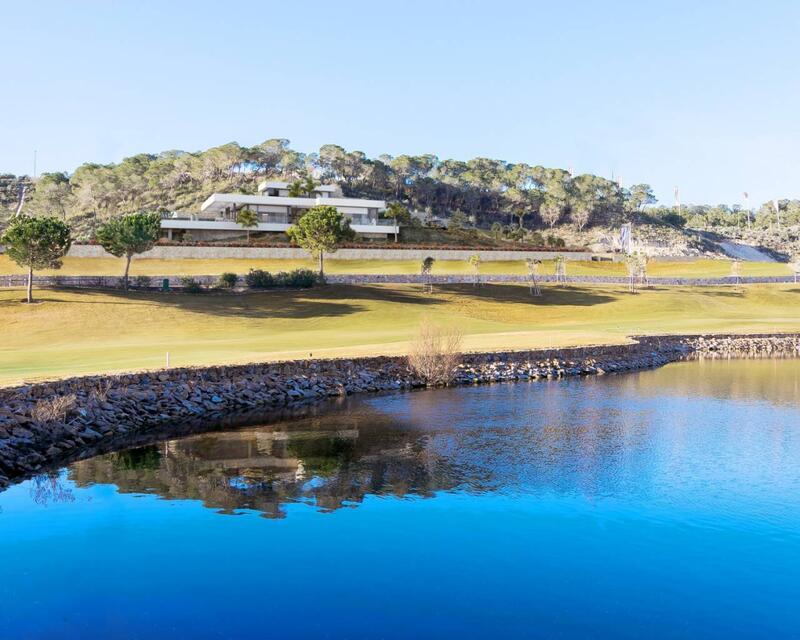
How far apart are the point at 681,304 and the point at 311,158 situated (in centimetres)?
10580

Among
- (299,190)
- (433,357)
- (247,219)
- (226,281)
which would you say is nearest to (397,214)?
(299,190)

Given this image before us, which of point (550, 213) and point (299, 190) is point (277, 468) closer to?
point (299, 190)

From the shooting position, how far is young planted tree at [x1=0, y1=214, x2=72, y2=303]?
70.4m

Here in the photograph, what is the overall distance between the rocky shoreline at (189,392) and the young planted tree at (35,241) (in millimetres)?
39405

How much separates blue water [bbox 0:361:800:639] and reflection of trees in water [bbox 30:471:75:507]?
92mm

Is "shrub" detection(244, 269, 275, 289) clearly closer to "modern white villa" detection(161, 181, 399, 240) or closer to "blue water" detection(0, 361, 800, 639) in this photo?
"modern white villa" detection(161, 181, 399, 240)

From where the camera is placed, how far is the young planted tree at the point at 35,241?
7038cm

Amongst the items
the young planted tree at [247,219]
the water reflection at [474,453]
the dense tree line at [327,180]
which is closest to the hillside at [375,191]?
the dense tree line at [327,180]

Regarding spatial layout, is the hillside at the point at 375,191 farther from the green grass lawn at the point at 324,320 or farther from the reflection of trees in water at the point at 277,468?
the reflection of trees in water at the point at 277,468

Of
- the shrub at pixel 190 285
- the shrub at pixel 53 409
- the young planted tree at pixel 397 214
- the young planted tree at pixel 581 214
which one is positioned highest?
the young planted tree at pixel 581 214

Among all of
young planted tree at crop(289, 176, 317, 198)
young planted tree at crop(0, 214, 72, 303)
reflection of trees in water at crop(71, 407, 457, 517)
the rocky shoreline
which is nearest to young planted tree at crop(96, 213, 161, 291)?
young planted tree at crop(0, 214, 72, 303)

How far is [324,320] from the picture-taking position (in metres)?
72.4

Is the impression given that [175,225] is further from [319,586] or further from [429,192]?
[319,586]

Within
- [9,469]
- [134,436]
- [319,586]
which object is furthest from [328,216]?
[319,586]
